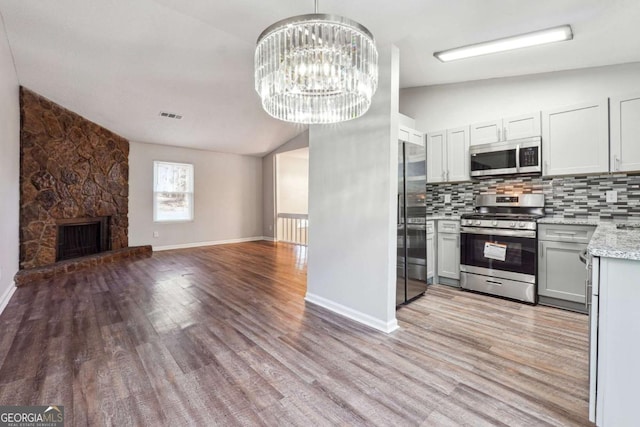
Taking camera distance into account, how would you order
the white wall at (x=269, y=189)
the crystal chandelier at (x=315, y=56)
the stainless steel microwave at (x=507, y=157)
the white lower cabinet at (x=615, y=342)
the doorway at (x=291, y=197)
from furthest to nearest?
1. the white wall at (x=269, y=189)
2. the doorway at (x=291, y=197)
3. the stainless steel microwave at (x=507, y=157)
4. the crystal chandelier at (x=315, y=56)
5. the white lower cabinet at (x=615, y=342)

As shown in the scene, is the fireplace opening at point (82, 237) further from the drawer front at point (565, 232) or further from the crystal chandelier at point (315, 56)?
the drawer front at point (565, 232)

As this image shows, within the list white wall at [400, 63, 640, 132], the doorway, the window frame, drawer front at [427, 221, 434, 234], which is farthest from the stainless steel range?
the window frame

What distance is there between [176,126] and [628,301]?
621 cm

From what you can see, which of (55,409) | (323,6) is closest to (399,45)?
(323,6)

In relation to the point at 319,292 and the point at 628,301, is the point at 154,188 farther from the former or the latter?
the point at 628,301

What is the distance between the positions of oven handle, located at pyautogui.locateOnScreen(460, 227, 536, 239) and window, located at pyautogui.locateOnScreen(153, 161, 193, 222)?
5.98 metres

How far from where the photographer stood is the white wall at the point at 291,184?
816cm

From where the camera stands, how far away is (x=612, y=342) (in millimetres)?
1263

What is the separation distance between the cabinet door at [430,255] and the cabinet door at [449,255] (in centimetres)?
8

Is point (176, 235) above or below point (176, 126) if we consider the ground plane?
below

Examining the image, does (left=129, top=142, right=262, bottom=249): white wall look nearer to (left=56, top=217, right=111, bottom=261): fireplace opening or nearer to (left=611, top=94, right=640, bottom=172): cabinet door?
(left=56, top=217, right=111, bottom=261): fireplace opening

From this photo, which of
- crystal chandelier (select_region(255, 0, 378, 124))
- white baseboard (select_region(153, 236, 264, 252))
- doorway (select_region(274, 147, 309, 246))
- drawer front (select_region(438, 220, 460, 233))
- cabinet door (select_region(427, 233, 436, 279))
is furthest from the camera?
doorway (select_region(274, 147, 309, 246))

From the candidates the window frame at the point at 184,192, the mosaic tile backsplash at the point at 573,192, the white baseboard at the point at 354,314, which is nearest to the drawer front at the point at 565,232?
the mosaic tile backsplash at the point at 573,192

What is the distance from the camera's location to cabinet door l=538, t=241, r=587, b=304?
110 inches
